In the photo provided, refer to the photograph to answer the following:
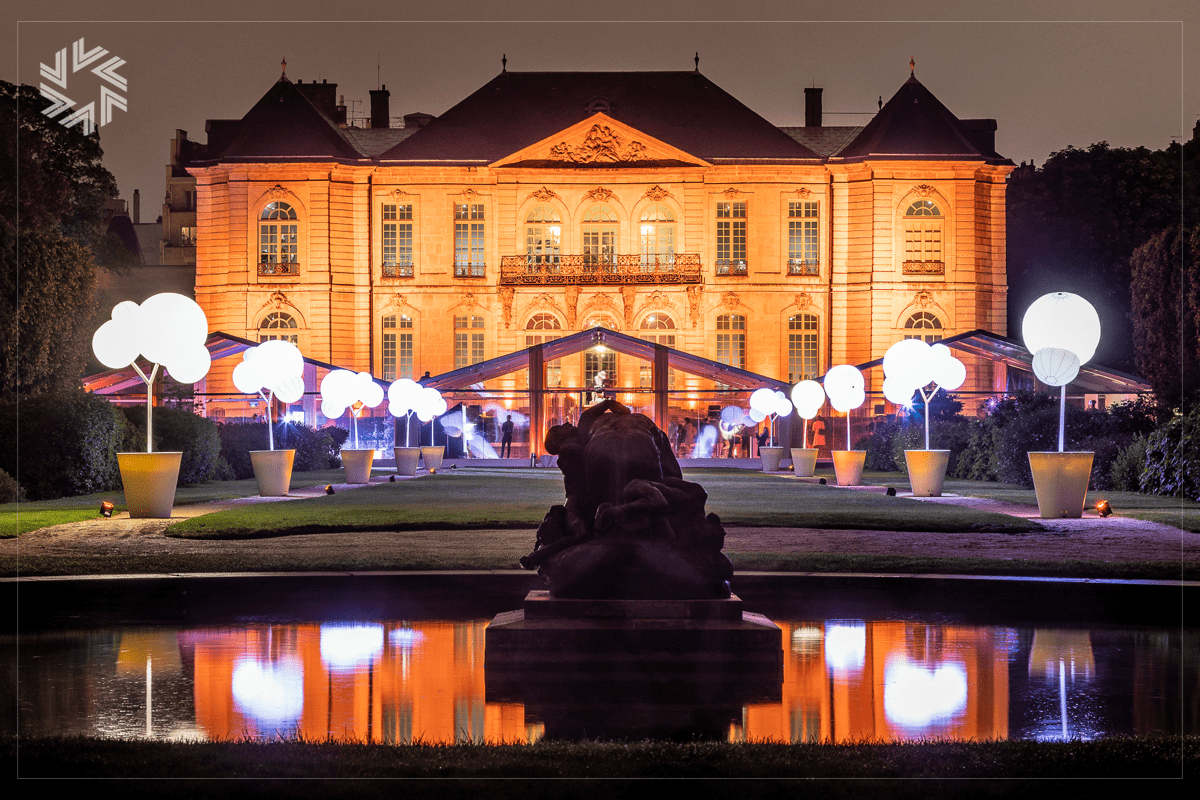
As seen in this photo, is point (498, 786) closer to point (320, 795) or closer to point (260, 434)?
point (320, 795)

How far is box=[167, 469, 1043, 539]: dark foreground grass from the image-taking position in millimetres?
12883

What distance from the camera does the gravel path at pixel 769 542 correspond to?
10.4 m

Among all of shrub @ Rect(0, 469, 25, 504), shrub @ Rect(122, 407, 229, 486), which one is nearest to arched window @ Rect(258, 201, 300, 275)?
shrub @ Rect(122, 407, 229, 486)

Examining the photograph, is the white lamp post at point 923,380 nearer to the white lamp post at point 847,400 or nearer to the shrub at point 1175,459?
the white lamp post at point 847,400

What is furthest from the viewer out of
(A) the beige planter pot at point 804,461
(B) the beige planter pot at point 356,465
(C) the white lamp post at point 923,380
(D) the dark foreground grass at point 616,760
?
(A) the beige planter pot at point 804,461

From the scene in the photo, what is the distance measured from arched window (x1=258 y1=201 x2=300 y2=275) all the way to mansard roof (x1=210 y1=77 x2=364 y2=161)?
6.79 ft

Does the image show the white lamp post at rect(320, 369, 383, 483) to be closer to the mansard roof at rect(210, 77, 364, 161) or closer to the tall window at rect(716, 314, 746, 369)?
the mansard roof at rect(210, 77, 364, 161)

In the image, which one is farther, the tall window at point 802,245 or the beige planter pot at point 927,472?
the tall window at point 802,245

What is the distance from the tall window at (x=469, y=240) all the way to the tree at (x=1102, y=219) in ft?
69.8

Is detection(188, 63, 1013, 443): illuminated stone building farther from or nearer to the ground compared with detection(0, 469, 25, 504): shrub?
farther from the ground

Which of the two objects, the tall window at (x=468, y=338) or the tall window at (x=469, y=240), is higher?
the tall window at (x=469, y=240)

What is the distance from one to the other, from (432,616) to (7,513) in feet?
32.5

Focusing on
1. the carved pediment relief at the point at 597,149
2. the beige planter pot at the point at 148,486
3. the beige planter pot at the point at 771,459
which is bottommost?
the beige planter pot at the point at 771,459

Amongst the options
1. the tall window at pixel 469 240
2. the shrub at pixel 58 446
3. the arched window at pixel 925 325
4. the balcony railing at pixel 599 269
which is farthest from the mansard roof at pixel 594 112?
the shrub at pixel 58 446
